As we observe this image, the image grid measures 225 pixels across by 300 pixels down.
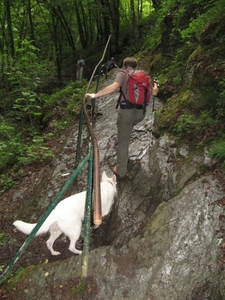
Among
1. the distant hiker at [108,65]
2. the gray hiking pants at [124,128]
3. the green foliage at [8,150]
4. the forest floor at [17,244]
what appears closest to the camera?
the forest floor at [17,244]

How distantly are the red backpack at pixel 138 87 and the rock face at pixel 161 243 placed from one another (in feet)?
4.11

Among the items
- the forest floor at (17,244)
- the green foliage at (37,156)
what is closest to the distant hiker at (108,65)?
the green foliage at (37,156)

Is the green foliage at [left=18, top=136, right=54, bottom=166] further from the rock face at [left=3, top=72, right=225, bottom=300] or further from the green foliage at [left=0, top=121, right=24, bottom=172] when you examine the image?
the rock face at [left=3, top=72, right=225, bottom=300]

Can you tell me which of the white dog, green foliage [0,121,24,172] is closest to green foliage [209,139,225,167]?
the white dog

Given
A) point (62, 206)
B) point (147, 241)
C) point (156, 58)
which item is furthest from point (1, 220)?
point (156, 58)

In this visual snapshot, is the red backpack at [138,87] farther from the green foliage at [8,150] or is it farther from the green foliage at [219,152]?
the green foliage at [8,150]

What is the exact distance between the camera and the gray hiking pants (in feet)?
18.7

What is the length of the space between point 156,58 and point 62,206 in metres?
8.00

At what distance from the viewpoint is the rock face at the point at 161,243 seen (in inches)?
151

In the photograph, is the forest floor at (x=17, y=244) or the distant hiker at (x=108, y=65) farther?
the distant hiker at (x=108, y=65)

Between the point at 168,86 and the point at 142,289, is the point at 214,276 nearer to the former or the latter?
the point at 142,289

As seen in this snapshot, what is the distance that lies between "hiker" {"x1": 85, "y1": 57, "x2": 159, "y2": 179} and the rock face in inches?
16.1

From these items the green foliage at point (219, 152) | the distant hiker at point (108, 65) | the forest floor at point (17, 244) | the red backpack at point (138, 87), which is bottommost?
the forest floor at point (17, 244)

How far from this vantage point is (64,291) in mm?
4102
